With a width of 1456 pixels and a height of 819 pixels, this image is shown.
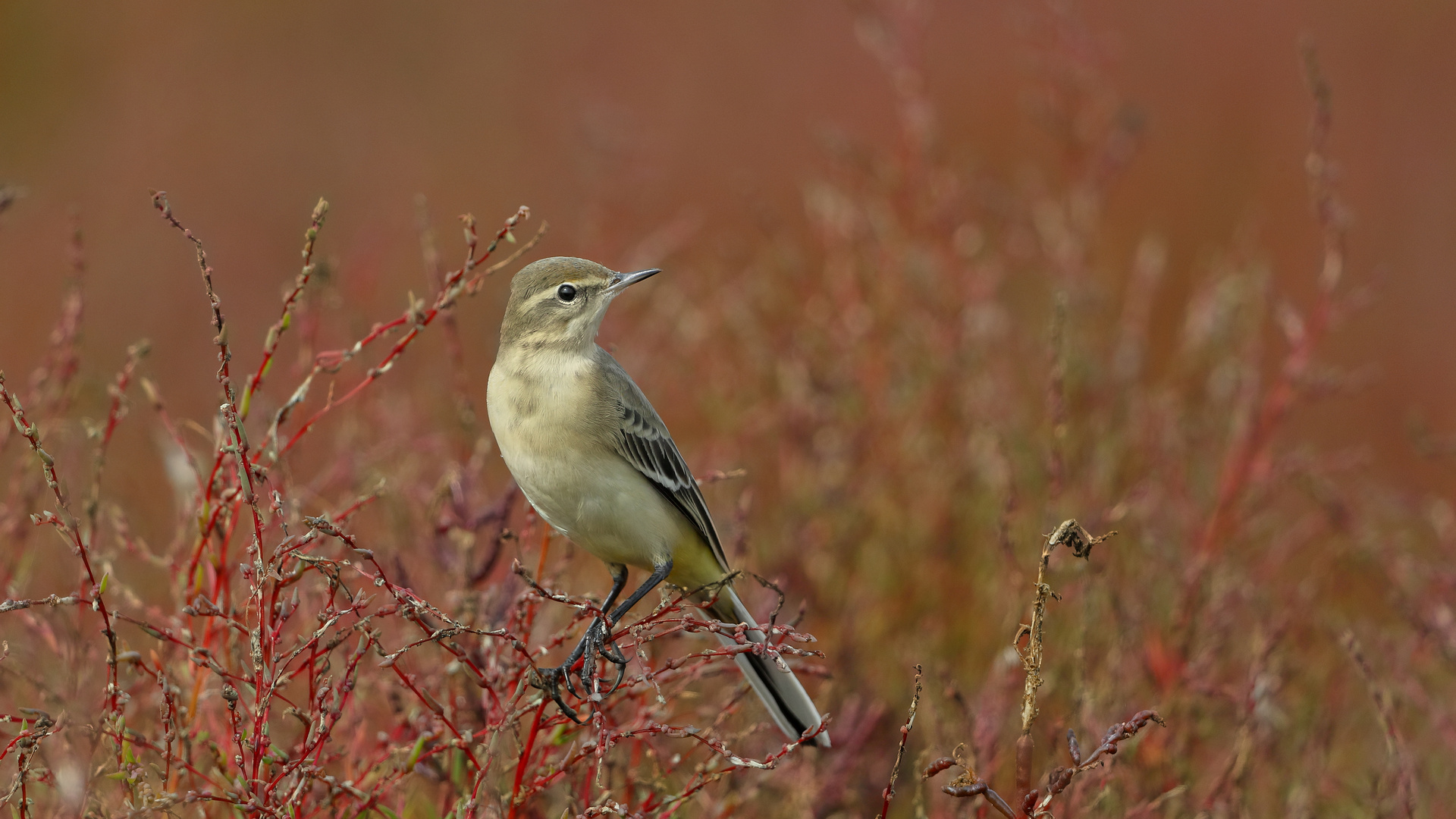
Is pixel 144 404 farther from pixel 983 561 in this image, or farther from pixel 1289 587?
pixel 1289 587

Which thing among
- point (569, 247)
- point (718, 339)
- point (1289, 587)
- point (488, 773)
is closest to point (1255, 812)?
point (1289, 587)

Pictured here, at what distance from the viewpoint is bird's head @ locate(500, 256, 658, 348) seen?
12.4 feet

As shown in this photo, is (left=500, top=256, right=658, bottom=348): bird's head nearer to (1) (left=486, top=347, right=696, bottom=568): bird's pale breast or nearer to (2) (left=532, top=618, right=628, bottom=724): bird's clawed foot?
(1) (left=486, top=347, right=696, bottom=568): bird's pale breast

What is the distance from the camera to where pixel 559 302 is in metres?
3.83

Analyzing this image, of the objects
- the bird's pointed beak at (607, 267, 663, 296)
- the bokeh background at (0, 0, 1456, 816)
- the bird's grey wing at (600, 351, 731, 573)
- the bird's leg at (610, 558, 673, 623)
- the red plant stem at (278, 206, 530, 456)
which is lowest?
the bird's leg at (610, 558, 673, 623)

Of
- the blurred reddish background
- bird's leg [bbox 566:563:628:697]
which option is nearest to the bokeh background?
the blurred reddish background

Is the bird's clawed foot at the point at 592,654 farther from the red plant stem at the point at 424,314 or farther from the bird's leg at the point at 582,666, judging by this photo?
the red plant stem at the point at 424,314

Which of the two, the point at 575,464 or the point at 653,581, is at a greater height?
the point at 575,464

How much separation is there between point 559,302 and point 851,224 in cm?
292

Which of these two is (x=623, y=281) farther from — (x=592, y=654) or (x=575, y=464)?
(x=592, y=654)

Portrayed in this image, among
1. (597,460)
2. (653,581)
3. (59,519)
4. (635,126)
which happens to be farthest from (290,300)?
(635,126)

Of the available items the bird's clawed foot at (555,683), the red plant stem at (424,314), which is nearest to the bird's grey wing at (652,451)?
the bird's clawed foot at (555,683)

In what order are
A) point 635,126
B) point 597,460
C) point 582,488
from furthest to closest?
1. point 635,126
2. point 597,460
3. point 582,488

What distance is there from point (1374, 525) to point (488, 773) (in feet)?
14.9
